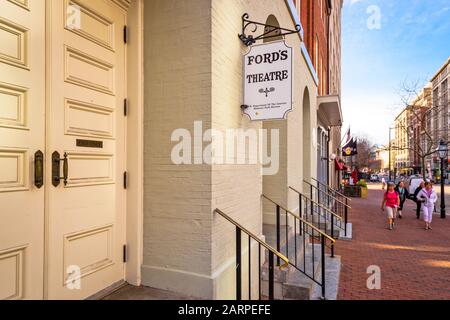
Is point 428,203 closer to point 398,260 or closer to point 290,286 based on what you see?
point 398,260

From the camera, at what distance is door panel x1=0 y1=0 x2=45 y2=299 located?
7.39 ft

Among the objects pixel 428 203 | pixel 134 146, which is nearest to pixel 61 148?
pixel 134 146

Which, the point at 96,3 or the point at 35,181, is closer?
the point at 35,181

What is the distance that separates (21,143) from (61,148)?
1.11 feet

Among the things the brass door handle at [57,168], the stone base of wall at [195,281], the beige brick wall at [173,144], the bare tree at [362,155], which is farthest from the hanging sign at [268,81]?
the bare tree at [362,155]

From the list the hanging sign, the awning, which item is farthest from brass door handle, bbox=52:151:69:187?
the awning

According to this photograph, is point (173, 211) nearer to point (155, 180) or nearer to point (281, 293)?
point (155, 180)

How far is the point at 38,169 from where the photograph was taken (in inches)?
95.3

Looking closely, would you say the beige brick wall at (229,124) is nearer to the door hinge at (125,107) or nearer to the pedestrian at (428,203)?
the door hinge at (125,107)

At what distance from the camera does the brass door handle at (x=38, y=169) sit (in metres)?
2.41

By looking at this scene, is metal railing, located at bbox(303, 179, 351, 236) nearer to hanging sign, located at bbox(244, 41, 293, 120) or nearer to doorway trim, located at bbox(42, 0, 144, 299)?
hanging sign, located at bbox(244, 41, 293, 120)

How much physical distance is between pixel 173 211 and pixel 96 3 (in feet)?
7.81

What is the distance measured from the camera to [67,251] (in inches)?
107
